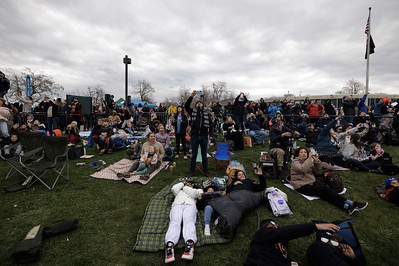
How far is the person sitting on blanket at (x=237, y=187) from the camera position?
299 centimetres

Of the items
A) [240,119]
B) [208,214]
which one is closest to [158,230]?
[208,214]

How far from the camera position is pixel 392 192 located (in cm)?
409

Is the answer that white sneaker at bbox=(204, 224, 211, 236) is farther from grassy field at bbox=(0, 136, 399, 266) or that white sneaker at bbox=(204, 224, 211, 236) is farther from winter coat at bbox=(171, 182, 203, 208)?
winter coat at bbox=(171, 182, 203, 208)

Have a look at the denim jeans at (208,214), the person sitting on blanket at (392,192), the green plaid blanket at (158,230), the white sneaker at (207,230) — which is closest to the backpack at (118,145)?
the green plaid blanket at (158,230)

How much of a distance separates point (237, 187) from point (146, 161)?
10.5ft

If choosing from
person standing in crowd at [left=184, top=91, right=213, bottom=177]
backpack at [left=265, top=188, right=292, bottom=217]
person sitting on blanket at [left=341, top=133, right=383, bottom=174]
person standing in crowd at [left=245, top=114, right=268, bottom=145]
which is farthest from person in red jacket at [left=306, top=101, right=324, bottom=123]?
backpack at [left=265, top=188, right=292, bottom=217]

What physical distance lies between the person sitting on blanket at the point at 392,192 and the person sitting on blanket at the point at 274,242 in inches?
113

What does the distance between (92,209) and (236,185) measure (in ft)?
9.73

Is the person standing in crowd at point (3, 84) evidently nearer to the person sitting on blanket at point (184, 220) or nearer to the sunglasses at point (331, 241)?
the person sitting on blanket at point (184, 220)

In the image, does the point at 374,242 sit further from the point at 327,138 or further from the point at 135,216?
the point at 327,138

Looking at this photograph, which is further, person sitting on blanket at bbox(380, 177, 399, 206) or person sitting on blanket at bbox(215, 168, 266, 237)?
person sitting on blanket at bbox(380, 177, 399, 206)

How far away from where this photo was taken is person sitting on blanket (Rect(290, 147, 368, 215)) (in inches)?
156

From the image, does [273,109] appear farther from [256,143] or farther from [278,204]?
[278,204]

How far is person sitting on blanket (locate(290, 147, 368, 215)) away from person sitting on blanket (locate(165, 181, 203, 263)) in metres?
2.38
